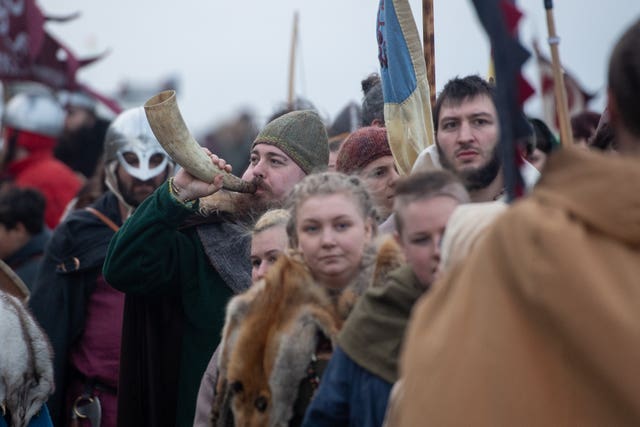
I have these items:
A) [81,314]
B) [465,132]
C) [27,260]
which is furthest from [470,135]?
[27,260]

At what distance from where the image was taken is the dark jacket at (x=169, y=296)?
5.32 m

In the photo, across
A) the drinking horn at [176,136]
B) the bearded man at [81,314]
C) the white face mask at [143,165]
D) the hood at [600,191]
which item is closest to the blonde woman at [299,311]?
the drinking horn at [176,136]

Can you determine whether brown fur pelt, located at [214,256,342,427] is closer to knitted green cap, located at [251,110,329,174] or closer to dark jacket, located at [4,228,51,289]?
knitted green cap, located at [251,110,329,174]

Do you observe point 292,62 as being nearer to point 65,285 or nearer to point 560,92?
point 65,285

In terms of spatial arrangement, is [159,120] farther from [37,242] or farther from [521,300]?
[37,242]

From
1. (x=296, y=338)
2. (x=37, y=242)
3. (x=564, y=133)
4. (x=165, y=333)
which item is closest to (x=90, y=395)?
(x=165, y=333)

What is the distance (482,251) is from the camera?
2686 millimetres

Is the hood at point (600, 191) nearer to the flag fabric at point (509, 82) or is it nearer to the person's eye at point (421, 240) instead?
the flag fabric at point (509, 82)

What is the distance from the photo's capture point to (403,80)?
5.64 m

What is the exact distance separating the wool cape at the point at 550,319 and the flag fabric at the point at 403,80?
2818 millimetres

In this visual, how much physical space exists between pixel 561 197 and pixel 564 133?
0.51 m

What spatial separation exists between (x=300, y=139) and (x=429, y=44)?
731mm

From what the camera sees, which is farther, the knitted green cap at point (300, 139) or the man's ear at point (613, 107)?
the knitted green cap at point (300, 139)

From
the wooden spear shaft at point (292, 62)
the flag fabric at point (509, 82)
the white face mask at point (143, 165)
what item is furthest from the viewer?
the wooden spear shaft at point (292, 62)
